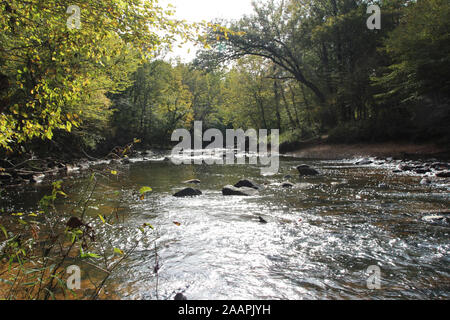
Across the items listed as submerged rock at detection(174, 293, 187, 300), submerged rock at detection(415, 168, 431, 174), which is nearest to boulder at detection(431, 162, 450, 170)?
submerged rock at detection(415, 168, 431, 174)

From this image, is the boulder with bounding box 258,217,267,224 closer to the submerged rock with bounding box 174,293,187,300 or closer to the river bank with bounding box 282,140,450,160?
the submerged rock with bounding box 174,293,187,300

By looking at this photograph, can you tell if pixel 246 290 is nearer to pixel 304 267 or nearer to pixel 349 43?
pixel 304 267

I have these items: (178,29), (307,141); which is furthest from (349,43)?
(178,29)

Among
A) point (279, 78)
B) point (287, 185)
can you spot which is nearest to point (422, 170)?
point (287, 185)

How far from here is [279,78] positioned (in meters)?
25.4

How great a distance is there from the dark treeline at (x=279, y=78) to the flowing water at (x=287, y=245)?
2118 millimetres

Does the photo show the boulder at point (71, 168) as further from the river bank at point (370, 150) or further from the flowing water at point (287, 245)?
the river bank at point (370, 150)

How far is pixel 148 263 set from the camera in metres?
3.97

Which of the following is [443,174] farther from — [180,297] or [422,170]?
[180,297]

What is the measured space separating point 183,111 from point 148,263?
39114 mm

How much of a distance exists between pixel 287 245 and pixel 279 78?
2307cm

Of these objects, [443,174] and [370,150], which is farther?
[370,150]

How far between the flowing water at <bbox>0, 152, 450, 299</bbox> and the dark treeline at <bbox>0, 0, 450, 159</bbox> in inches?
83.4

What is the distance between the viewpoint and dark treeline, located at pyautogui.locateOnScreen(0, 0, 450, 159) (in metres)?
4.49
